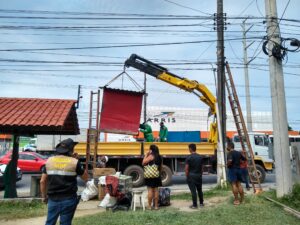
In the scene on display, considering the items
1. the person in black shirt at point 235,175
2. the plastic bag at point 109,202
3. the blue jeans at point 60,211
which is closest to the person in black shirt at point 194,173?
the person in black shirt at point 235,175

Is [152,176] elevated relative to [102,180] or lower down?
elevated

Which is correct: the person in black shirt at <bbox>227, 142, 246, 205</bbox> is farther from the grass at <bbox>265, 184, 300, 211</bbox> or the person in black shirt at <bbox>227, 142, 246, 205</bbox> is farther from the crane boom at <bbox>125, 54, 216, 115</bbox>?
the crane boom at <bbox>125, 54, 216, 115</bbox>

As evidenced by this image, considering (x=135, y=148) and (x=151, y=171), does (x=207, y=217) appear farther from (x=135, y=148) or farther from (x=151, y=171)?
(x=135, y=148)

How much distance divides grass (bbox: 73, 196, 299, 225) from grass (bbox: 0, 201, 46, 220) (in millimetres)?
1694

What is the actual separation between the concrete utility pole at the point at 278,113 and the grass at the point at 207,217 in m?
1.45

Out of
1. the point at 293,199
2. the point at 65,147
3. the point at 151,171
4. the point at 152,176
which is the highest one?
the point at 65,147

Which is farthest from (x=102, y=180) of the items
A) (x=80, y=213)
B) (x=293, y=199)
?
(x=293, y=199)

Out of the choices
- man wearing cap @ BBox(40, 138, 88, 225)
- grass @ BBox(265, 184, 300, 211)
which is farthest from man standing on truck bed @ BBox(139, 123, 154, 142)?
man wearing cap @ BBox(40, 138, 88, 225)

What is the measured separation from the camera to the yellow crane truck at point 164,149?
15695 mm

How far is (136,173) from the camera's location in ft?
52.4

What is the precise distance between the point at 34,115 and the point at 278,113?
719 cm

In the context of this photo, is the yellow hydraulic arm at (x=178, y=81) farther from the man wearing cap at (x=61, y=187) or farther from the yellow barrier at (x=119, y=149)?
the man wearing cap at (x=61, y=187)

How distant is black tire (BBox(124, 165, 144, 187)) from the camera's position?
15777 millimetres

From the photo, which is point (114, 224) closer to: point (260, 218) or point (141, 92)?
point (260, 218)
